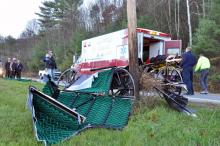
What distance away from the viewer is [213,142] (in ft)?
21.3

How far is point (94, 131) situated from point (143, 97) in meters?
2.37

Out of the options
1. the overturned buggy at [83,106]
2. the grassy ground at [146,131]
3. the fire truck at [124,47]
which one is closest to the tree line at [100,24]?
the fire truck at [124,47]

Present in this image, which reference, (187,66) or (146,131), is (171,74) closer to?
(187,66)

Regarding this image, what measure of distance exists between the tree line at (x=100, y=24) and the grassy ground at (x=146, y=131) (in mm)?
15301

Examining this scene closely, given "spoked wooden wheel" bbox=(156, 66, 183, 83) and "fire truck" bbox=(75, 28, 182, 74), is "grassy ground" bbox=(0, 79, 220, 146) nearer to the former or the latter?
"spoked wooden wheel" bbox=(156, 66, 183, 83)

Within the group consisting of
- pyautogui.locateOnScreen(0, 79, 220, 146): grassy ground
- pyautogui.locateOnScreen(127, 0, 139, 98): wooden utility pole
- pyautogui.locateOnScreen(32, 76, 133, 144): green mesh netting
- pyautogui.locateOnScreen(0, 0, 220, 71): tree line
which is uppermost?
pyautogui.locateOnScreen(0, 0, 220, 71): tree line

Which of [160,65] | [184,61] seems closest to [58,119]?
[160,65]

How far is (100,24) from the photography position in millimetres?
55094

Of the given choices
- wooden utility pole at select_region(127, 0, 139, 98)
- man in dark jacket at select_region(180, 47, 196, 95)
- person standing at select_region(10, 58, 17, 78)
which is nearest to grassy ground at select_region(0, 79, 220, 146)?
wooden utility pole at select_region(127, 0, 139, 98)

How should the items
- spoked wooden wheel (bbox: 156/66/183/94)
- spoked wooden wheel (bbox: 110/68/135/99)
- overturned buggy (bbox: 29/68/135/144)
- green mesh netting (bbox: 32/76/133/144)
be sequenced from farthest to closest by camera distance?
spoked wooden wheel (bbox: 156/66/183/94)
spoked wooden wheel (bbox: 110/68/135/99)
overturned buggy (bbox: 29/68/135/144)
green mesh netting (bbox: 32/76/133/144)

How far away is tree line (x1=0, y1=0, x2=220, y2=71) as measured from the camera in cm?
2419

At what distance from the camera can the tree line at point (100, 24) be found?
2419cm

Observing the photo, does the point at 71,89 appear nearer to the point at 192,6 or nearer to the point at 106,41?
the point at 106,41

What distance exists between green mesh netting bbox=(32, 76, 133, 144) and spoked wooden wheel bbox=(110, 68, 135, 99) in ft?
2.42
